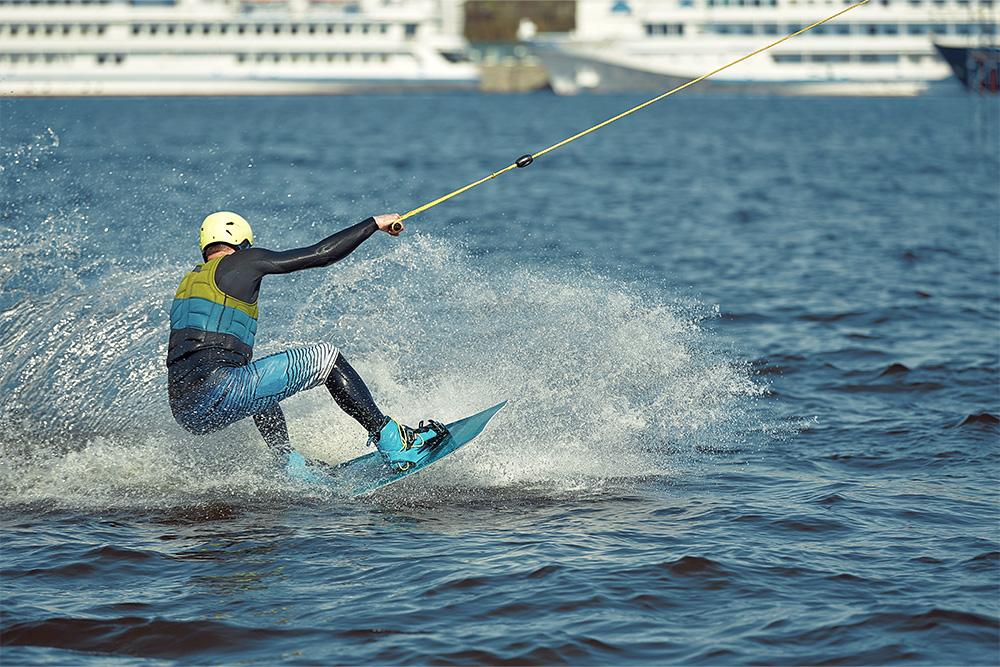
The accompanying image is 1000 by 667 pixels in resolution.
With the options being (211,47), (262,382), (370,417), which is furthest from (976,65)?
(262,382)

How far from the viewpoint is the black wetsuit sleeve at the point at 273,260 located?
767cm

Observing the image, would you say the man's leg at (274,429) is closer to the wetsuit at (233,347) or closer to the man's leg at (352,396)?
the wetsuit at (233,347)

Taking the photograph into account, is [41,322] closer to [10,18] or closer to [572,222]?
[572,222]

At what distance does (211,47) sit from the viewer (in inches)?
3976

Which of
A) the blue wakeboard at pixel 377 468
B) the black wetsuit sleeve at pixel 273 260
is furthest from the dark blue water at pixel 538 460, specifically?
the black wetsuit sleeve at pixel 273 260

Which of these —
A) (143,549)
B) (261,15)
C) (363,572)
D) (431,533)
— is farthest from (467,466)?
(261,15)

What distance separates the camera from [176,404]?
26.2 ft

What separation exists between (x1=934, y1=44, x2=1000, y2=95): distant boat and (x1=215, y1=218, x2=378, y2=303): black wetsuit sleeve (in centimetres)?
7901

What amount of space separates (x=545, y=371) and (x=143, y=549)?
4.51 metres

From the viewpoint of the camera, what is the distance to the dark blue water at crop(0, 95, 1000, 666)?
6.29 metres

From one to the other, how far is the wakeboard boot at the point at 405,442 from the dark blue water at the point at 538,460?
0.32 metres

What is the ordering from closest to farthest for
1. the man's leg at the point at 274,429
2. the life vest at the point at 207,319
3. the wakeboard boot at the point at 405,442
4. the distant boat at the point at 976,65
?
1. the life vest at the point at 207,319
2. the wakeboard boot at the point at 405,442
3. the man's leg at the point at 274,429
4. the distant boat at the point at 976,65

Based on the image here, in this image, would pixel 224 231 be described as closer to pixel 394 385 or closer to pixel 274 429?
pixel 274 429

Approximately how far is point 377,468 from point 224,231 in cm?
202
